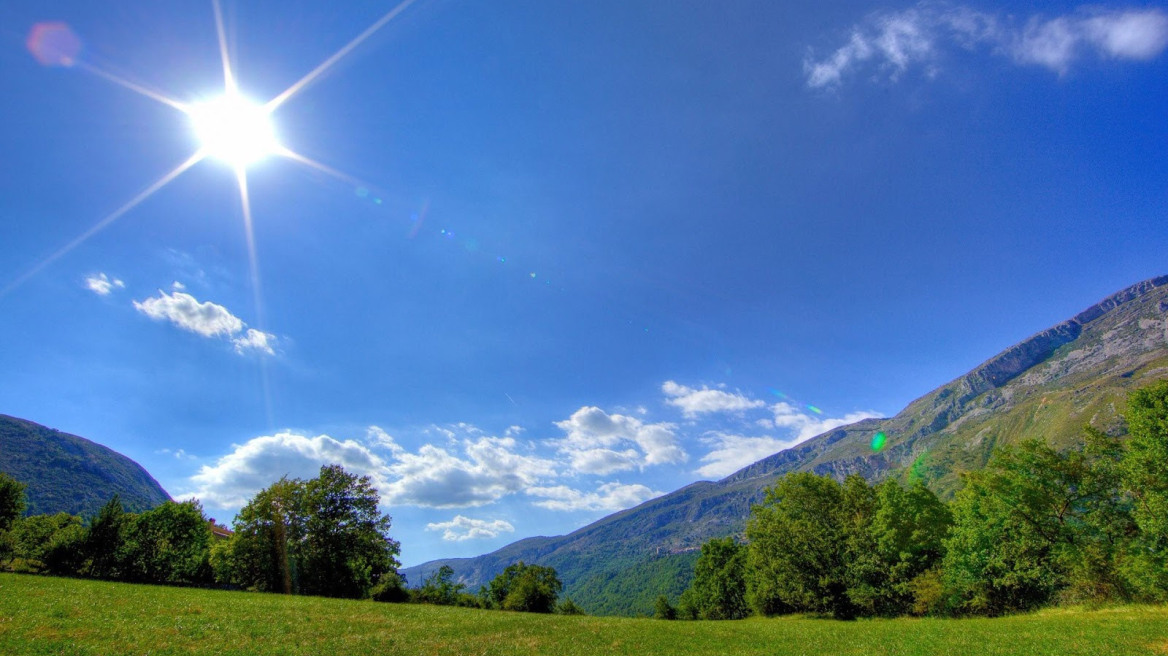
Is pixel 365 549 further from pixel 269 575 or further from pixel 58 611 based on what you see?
pixel 58 611

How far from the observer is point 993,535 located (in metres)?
43.5

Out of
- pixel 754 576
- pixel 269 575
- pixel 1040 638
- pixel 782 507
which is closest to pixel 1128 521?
pixel 1040 638

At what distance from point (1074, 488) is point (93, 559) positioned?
10230 centimetres

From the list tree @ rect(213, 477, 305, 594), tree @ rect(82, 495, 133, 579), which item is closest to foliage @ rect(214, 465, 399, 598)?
tree @ rect(213, 477, 305, 594)

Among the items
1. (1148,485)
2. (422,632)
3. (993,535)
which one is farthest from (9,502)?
(1148,485)

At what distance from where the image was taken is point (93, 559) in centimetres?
5028

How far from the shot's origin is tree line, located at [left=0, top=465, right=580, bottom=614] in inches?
1997

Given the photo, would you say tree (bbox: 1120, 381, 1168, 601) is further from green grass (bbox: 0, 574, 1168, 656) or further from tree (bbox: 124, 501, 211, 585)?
tree (bbox: 124, 501, 211, 585)

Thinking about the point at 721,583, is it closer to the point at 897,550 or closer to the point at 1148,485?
the point at 897,550

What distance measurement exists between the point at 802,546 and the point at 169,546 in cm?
8020

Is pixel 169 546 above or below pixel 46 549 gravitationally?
below

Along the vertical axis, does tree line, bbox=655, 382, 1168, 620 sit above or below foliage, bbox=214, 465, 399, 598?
below

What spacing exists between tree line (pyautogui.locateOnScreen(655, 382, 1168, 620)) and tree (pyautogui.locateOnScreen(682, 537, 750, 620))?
95.6 ft

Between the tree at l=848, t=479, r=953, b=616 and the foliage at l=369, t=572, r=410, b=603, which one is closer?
the tree at l=848, t=479, r=953, b=616
